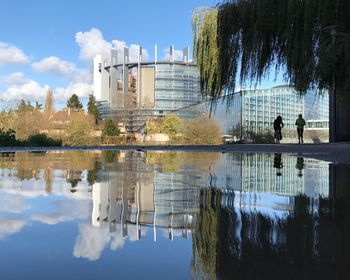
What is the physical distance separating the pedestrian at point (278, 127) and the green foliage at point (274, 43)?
10188 mm

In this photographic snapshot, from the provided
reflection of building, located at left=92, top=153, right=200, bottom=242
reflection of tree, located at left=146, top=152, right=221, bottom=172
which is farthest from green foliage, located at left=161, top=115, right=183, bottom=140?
reflection of building, located at left=92, top=153, right=200, bottom=242

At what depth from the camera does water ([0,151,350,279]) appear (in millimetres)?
2674

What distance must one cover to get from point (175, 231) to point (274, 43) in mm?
10035

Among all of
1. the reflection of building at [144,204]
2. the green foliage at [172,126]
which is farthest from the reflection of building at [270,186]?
the green foliage at [172,126]

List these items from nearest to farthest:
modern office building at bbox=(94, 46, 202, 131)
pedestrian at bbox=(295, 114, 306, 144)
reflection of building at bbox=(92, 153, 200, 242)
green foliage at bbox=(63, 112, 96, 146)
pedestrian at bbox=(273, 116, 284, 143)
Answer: reflection of building at bbox=(92, 153, 200, 242), pedestrian at bbox=(295, 114, 306, 144), pedestrian at bbox=(273, 116, 284, 143), green foliage at bbox=(63, 112, 96, 146), modern office building at bbox=(94, 46, 202, 131)

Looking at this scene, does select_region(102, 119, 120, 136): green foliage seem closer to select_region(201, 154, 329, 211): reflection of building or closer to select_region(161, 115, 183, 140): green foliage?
select_region(161, 115, 183, 140): green foliage

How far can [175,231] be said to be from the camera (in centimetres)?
361

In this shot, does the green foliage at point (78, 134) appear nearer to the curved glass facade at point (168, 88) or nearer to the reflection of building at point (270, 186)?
the reflection of building at point (270, 186)

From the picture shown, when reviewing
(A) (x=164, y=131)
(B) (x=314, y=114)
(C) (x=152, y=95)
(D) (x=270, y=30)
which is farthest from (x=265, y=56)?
(C) (x=152, y=95)

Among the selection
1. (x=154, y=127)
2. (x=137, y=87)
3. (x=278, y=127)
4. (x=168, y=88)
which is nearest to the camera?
(x=278, y=127)

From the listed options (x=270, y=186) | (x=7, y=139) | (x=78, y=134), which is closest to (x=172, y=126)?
(x=78, y=134)

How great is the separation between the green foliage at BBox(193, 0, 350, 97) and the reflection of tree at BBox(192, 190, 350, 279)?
7.22 metres

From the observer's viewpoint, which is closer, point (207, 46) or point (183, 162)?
point (183, 162)

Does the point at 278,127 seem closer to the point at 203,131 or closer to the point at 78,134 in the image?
the point at 203,131
